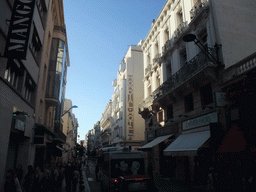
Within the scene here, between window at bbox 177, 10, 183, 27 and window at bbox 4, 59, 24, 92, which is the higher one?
window at bbox 177, 10, 183, 27

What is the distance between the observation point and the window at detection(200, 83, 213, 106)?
42.9 ft

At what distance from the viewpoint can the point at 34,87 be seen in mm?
14344

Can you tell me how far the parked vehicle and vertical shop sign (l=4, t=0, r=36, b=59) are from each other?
6.04 metres

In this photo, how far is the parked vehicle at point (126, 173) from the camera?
7.98 metres

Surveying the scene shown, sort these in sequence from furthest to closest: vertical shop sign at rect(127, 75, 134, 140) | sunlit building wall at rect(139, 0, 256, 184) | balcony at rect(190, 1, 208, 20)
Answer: vertical shop sign at rect(127, 75, 134, 140) → balcony at rect(190, 1, 208, 20) → sunlit building wall at rect(139, 0, 256, 184)

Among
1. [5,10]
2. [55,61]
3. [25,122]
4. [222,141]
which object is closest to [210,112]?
[222,141]

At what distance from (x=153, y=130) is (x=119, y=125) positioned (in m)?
20.8

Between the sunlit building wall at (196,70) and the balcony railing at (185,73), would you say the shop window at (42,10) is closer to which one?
the sunlit building wall at (196,70)

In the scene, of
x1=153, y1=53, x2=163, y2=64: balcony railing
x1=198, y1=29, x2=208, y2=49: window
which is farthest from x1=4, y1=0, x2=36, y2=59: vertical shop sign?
x1=153, y1=53, x2=163, y2=64: balcony railing

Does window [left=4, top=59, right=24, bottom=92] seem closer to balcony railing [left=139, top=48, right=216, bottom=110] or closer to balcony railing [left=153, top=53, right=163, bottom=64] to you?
balcony railing [left=139, top=48, right=216, bottom=110]

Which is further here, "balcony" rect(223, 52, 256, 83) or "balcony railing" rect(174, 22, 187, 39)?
"balcony railing" rect(174, 22, 187, 39)

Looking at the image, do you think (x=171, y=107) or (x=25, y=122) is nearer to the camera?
(x=25, y=122)

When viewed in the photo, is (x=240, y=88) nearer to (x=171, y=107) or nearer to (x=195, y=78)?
(x=195, y=78)

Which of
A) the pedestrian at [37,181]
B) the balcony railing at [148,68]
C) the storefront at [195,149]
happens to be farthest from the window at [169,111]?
the pedestrian at [37,181]
